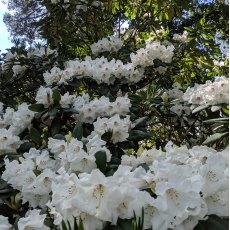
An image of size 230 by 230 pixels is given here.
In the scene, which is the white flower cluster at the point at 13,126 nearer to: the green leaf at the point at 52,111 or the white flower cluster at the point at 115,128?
the green leaf at the point at 52,111

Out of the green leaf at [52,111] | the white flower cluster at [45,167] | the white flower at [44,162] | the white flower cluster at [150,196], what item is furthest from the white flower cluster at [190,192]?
the green leaf at [52,111]

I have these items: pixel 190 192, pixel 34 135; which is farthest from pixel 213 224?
pixel 34 135

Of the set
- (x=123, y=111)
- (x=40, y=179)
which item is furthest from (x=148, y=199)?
(x=123, y=111)

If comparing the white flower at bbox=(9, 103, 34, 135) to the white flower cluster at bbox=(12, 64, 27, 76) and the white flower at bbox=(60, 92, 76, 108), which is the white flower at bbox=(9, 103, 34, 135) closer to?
the white flower at bbox=(60, 92, 76, 108)

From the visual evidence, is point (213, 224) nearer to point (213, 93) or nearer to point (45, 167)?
point (45, 167)

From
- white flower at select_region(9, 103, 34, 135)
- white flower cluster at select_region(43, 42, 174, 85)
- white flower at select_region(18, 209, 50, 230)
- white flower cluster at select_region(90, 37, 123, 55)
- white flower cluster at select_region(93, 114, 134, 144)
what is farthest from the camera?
white flower cluster at select_region(90, 37, 123, 55)

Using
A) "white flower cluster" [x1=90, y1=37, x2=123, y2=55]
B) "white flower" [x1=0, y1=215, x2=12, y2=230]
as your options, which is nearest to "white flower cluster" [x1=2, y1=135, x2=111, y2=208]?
"white flower" [x1=0, y1=215, x2=12, y2=230]

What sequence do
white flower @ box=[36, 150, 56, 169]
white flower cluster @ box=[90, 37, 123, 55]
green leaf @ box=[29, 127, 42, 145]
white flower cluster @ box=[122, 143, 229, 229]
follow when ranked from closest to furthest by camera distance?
white flower cluster @ box=[122, 143, 229, 229], white flower @ box=[36, 150, 56, 169], green leaf @ box=[29, 127, 42, 145], white flower cluster @ box=[90, 37, 123, 55]

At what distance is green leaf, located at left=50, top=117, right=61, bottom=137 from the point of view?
8.47 ft

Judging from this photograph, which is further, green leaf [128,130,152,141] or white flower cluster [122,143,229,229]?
green leaf [128,130,152,141]

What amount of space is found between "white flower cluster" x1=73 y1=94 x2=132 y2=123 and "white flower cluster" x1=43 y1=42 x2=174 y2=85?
62cm

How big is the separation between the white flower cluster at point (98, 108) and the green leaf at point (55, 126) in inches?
5.8

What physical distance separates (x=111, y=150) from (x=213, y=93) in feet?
2.28

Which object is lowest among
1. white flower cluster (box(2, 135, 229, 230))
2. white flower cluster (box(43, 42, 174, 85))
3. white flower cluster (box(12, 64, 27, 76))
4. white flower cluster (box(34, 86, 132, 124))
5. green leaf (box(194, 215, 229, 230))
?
green leaf (box(194, 215, 229, 230))
